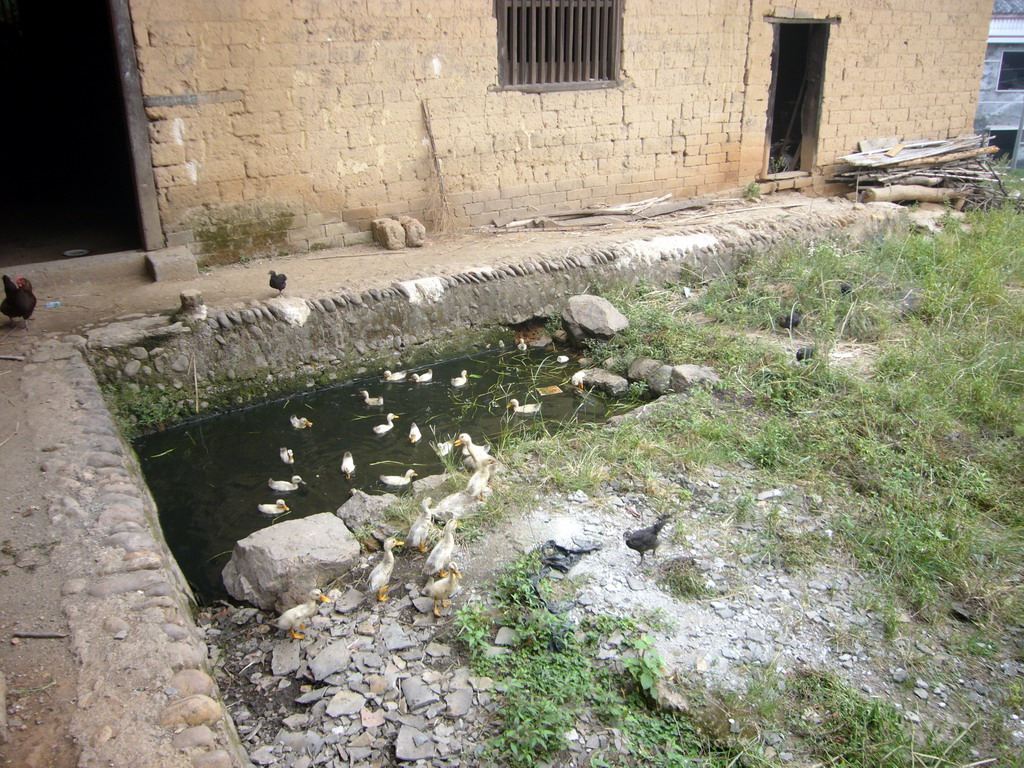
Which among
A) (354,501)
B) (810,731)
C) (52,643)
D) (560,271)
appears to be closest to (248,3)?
(560,271)

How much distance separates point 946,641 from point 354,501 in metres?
3.37

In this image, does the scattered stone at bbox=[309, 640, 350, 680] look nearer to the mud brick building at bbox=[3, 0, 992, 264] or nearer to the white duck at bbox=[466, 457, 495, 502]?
the white duck at bbox=[466, 457, 495, 502]

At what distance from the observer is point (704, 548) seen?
4.45m

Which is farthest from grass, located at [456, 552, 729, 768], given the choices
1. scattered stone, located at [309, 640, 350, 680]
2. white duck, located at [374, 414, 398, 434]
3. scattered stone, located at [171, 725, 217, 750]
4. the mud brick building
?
the mud brick building

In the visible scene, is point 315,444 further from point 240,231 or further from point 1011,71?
point 1011,71

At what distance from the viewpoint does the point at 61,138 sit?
12.3 m

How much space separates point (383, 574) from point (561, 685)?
4.00 feet

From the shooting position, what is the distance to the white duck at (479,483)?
4.80m

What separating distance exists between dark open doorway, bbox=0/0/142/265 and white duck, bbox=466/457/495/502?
5009mm

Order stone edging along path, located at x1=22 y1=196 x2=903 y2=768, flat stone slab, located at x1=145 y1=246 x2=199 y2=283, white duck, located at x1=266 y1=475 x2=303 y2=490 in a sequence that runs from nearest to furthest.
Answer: stone edging along path, located at x1=22 y1=196 x2=903 y2=768 < white duck, located at x1=266 y1=475 x2=303 y2=490 < flat stone slab, located at x1=145 y1=246 x2=199 y2=283

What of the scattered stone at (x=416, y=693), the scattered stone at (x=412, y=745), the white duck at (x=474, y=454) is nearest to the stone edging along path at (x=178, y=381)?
the scattered stone at (x=412, y=745)

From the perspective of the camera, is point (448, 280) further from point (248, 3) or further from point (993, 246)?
point (993, 246)

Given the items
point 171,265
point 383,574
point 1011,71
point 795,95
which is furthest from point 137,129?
point 1011,71

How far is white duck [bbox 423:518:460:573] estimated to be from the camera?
4.16 m
